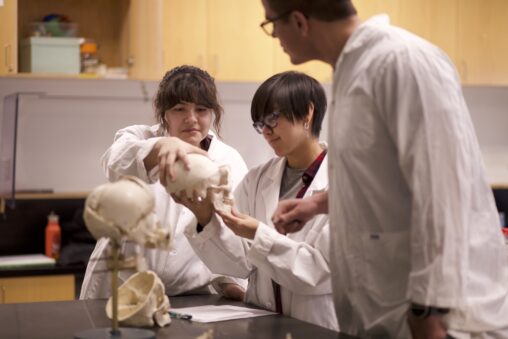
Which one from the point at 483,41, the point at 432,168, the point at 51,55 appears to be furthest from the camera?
the point at 483,41

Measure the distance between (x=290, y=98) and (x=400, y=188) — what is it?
0.84m

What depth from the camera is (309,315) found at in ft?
7.34

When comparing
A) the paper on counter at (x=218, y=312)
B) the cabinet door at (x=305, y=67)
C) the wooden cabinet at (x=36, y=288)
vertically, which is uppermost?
the cabinet door at (x=305, y=67)

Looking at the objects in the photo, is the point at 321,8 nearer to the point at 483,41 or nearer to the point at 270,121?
the point at 270,121

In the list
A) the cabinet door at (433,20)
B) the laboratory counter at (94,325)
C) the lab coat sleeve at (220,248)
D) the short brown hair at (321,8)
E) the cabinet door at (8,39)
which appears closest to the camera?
the short brown hair at (321,8)

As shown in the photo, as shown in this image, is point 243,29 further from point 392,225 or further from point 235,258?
point 392,225

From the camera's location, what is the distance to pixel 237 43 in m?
4.41

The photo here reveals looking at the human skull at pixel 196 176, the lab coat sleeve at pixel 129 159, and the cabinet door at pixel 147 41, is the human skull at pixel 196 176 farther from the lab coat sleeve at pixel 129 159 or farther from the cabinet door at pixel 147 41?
the cabinet door at pixel 147 41

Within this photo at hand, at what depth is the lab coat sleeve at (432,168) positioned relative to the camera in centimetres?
156

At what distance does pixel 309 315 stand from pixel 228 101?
2.81 metres

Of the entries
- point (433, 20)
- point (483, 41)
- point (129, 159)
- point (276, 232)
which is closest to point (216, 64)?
point (433, 20)

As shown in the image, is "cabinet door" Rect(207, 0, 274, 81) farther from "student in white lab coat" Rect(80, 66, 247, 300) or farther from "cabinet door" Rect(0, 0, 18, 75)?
"student in white lab coat" Rect(80, 66, 247, 300)

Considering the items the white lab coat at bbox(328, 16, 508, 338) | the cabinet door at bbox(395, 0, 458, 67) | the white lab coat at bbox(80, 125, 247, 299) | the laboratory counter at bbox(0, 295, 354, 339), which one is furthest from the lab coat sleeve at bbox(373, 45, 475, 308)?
the cabinet door at bbox(395, 0, 458, 67)

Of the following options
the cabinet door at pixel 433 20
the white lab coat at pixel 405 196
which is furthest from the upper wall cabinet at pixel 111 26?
the white lab coat at pixel 405 196
